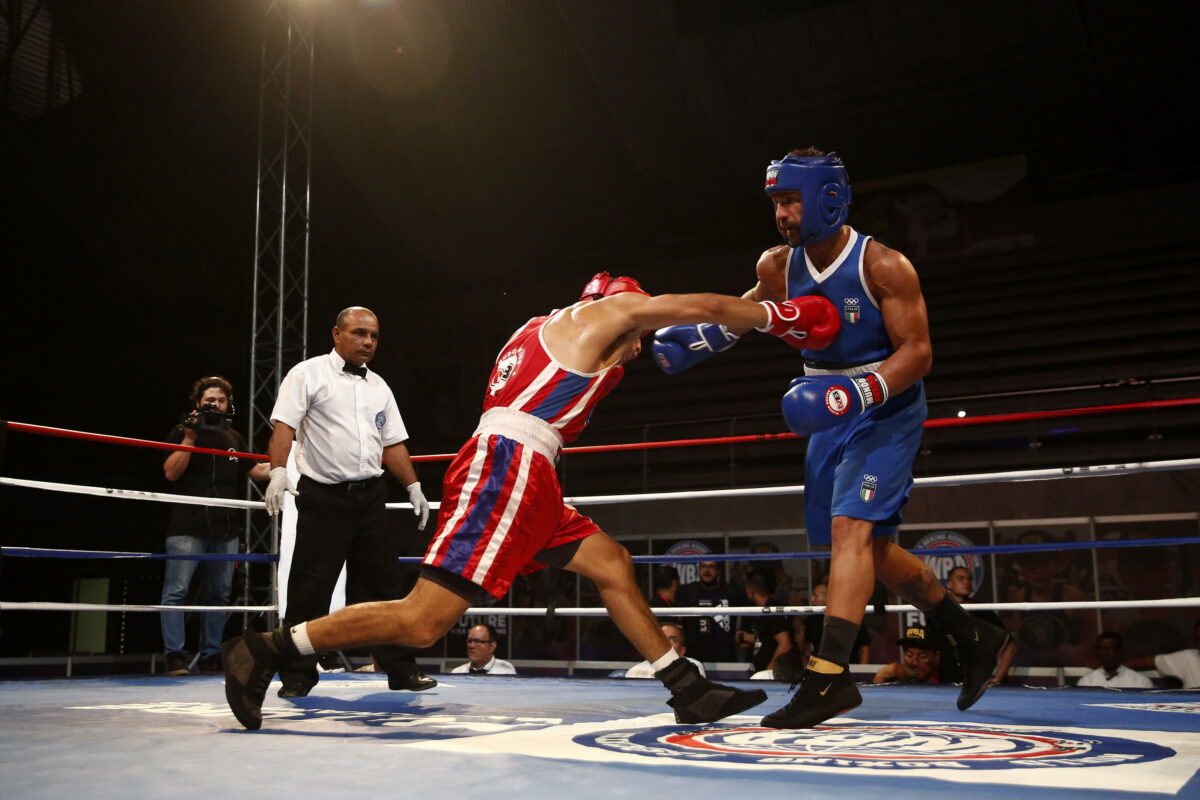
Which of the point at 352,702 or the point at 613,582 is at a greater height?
the point at 613,582

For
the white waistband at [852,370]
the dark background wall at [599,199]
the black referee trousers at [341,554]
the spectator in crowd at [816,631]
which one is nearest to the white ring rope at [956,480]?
the black referee trousers at [341,554]

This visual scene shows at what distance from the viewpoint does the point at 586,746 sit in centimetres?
176

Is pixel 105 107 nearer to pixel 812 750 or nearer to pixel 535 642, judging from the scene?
pixel 535 642

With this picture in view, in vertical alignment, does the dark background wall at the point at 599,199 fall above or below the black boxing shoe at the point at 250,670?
above

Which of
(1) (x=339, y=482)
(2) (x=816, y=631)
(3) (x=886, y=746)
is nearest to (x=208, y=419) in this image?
(1) (x=339, y=482)

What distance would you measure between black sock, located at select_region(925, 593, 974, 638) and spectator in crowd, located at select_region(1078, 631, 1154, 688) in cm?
310

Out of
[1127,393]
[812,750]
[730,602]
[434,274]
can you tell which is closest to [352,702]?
[812,750]

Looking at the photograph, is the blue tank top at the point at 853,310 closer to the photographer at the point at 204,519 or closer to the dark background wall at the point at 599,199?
the photographer at the point at 204,519

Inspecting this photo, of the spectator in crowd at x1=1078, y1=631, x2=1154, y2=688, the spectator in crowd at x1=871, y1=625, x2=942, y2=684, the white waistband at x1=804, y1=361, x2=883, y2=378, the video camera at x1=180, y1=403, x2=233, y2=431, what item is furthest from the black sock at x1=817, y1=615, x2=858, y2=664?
the spectator in crowd at x1=1078, y1=631, x2=1154, y2=688

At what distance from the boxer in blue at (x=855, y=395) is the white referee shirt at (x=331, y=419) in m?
1.12

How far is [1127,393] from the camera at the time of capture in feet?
23.8

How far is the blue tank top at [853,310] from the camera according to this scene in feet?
7.50

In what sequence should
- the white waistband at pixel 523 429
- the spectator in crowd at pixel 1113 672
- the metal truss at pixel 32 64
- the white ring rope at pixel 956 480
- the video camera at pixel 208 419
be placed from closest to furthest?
the white waistband at pixel 523 429 → the white ring rope at pixel 956 480 → the video camera at pixel 208 419 → the spectator in crowd at pixel 1113 672 → the metal truss at pixel 32 64

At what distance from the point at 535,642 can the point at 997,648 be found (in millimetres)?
6275
